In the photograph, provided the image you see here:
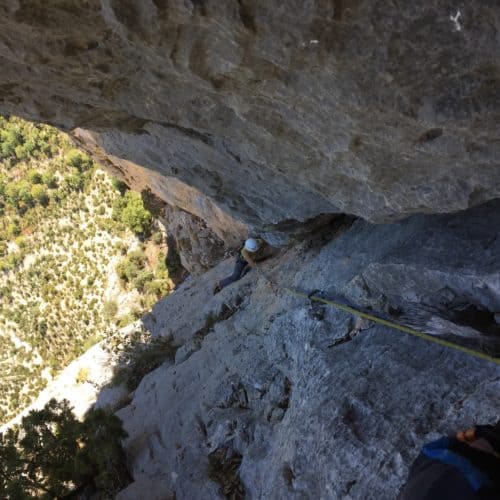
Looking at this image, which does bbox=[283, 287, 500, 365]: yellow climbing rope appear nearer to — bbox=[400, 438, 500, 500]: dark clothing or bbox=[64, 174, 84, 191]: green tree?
bbox=[400, 438, 500, 500]: dark clothing

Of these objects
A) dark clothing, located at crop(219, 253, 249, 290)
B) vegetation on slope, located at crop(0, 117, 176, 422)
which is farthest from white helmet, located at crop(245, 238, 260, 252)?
vegetation on slope, located at crop(0, 117, 176, 422)

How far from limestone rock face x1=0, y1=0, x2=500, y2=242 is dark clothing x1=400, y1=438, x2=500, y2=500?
2.02 meters

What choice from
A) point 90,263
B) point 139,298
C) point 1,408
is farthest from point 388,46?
point 1,408

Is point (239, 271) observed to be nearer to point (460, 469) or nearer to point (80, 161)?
point (460, 469)

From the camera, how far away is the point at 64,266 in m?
29.2

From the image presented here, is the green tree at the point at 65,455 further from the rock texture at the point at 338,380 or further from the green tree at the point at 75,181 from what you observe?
the green tree at the point at 75,181

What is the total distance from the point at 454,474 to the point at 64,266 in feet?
97.2

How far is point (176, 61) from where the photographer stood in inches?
Result: 136

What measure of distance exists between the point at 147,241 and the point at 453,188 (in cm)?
2344

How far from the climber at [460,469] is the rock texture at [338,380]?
42cm

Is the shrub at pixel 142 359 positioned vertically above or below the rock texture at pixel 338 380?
below

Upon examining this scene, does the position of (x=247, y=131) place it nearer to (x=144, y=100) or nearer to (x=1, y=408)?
(x=144, y=100)

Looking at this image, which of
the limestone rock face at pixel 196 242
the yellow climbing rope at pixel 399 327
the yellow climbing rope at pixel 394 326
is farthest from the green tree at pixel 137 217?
the yellow climbing rope at pixel 399 327

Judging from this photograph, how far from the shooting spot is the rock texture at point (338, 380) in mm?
3855
